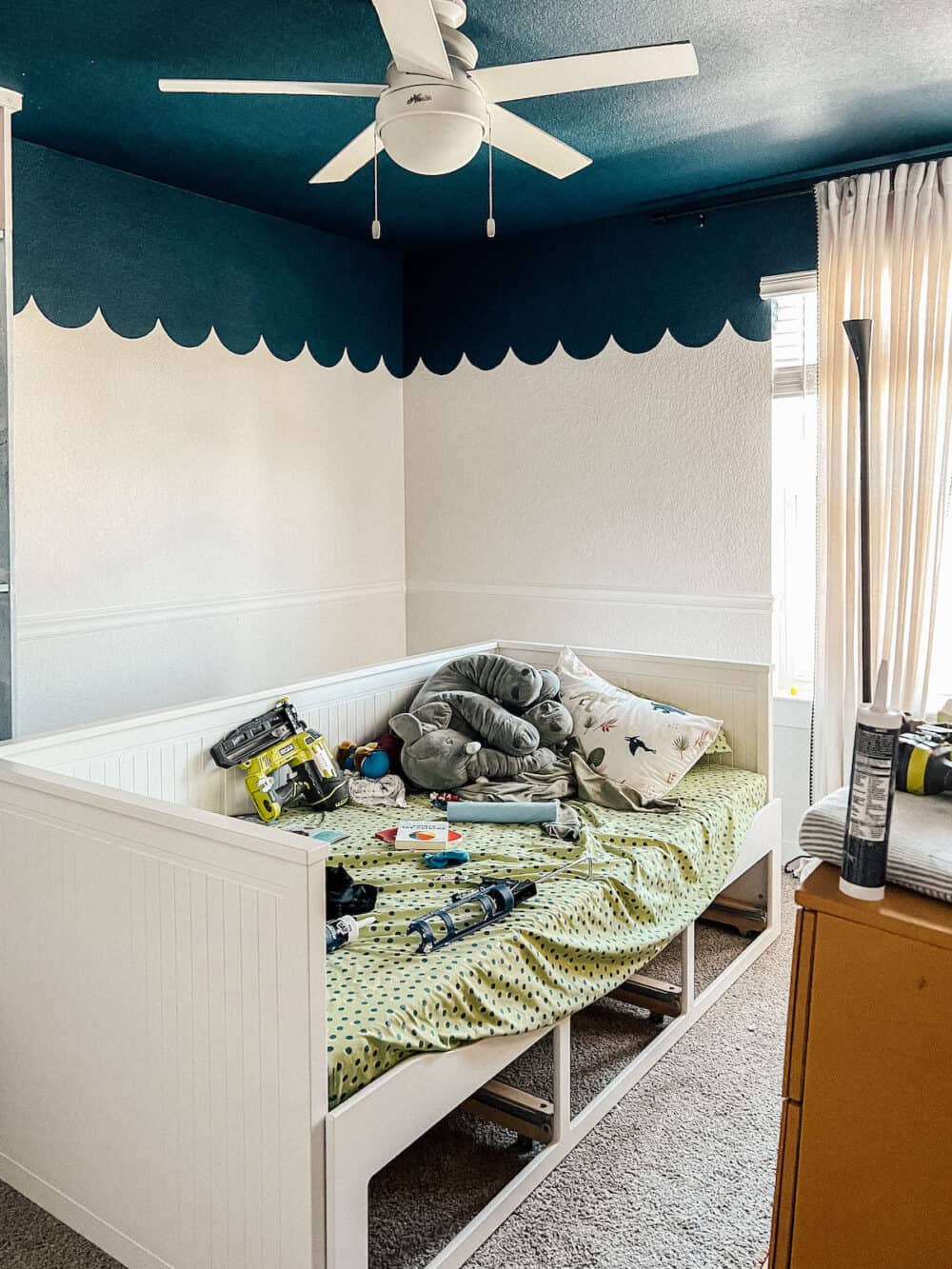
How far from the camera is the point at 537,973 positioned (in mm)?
1816

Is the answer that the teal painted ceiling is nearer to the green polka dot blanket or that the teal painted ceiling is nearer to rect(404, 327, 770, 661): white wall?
rect(404, 327, 770, 661): white wall

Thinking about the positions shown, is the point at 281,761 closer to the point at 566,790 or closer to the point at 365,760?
the point at 365,760

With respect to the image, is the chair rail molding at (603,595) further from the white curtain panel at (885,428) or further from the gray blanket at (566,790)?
the gray blanket at (566,790)

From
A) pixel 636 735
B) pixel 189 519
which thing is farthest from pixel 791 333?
pixel 189 519

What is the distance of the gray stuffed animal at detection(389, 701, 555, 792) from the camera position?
2648 mm

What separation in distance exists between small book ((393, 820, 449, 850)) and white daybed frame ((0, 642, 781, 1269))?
0.53 m

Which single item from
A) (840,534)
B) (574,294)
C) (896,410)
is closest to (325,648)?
(574,294)

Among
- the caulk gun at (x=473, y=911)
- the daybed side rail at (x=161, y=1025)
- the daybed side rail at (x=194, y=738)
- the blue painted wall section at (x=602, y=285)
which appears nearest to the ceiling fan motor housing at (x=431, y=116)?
the daybed side rail at (x=194, y=738)

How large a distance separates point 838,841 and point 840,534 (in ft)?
7.87

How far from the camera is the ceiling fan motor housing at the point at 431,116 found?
1933 mm

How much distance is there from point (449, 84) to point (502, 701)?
63.8 inches

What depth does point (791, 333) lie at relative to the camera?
11.5ft

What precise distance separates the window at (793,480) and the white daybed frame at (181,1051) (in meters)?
2.13

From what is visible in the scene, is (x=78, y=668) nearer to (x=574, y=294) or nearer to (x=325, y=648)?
(x=325, y=648)
